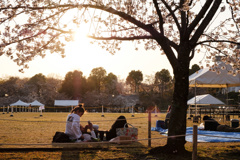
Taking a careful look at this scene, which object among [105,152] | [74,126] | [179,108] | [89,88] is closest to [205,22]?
[179,108]

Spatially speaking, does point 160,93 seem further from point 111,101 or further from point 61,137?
point 61,137

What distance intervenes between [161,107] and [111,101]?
13675 mm

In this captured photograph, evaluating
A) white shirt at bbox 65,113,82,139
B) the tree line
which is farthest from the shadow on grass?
the tree line

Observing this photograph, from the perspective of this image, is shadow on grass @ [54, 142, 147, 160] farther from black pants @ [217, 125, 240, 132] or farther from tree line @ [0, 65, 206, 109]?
tree line @ [0, 65, 206, 109]

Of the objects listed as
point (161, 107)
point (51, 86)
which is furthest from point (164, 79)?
point (51, 86)

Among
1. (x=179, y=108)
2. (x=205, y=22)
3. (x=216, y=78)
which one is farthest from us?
(x=216, y=78)

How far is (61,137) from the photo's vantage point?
7.18 meters

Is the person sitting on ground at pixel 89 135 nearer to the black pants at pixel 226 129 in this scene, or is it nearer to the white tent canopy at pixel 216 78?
the black pants at pixel 226 129

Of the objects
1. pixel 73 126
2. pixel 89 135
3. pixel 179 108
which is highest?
pixel 179 108

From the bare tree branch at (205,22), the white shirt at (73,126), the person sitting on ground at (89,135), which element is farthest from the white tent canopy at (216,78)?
the white shirt at (73,126)

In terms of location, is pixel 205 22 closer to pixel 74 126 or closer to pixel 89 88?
pixel 74 126

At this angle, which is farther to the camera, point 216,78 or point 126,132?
point 216,78

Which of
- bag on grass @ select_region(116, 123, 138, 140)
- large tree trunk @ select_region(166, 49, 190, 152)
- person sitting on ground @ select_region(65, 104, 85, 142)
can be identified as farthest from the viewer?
bag on grass @ select_region(116, 123, 138, 140)

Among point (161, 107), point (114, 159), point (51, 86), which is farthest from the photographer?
point (51, 86)
